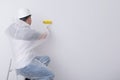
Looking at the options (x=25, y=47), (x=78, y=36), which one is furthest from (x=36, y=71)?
(x=78, y=36)

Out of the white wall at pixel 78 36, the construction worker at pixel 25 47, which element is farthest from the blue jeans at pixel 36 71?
the white wall at pixel 78 36

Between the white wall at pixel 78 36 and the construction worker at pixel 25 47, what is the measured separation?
1.06 feet

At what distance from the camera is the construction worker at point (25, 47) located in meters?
2.27

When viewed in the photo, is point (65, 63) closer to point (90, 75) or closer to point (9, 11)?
point (90, 75)

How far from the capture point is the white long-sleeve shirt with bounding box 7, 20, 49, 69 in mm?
2264

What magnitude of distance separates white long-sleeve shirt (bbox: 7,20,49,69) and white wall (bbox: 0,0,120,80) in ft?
1.15

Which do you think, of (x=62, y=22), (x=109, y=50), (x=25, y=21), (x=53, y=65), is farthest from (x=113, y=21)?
(x=25, y=21)

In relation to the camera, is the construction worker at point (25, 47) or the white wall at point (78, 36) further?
the white wall at point (78, 36)

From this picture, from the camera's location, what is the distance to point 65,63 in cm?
286

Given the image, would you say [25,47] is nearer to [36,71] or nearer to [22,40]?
[22,40]

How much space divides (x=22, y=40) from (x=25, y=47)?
8 centimetres

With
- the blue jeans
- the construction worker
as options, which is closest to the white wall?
the construction worker

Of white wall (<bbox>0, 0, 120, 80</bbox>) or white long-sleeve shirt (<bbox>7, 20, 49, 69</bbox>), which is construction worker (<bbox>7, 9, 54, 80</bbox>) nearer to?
white long-sleeve shirt (<bbox>7, 20, 49, 69</bbox>)

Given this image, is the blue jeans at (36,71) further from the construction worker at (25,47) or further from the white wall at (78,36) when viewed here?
the white wall at (78,36)
